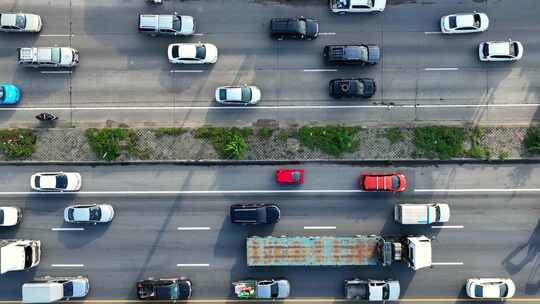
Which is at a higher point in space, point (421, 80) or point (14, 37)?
point (14, 37)

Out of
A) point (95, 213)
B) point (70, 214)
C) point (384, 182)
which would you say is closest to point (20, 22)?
point (70, 214)

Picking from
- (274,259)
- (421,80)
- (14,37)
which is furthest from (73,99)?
(421,80)

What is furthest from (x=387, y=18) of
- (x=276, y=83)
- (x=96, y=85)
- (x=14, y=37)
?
(x=14, y=37)

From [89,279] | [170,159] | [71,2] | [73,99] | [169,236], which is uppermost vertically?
[71,2]

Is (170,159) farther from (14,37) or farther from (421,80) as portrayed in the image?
(421,80)

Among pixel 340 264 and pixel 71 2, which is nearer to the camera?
pixel 340 264

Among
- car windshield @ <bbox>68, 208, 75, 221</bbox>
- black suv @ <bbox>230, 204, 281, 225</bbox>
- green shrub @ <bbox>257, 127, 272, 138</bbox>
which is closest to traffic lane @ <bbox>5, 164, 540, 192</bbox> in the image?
black suv @ <bbox>230, 204, 281, 225</bbox>

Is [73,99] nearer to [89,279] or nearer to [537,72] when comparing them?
[89,279]
